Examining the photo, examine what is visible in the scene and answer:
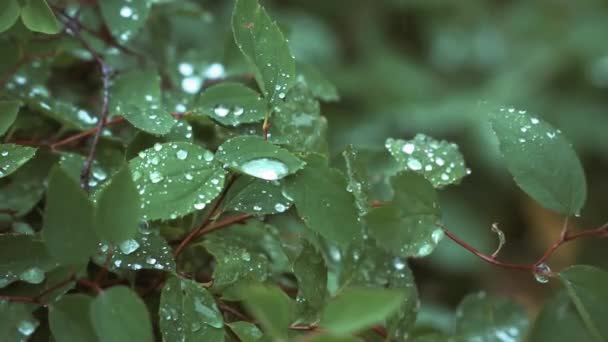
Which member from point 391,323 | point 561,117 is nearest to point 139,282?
point 391,323

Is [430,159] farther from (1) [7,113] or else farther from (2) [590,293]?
(1) [7,113]

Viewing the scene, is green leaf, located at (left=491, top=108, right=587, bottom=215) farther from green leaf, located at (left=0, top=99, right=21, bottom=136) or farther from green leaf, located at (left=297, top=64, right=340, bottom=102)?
green leaf, located at (left=0, top=99, right=21, bottom=136)

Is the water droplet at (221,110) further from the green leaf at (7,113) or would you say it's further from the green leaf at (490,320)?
the green leaf at (490,320)

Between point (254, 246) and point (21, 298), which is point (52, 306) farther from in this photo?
point (254, 246)

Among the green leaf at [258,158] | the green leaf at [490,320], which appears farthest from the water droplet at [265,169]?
the green leaf at [490,320]

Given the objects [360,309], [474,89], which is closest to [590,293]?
[360,309]

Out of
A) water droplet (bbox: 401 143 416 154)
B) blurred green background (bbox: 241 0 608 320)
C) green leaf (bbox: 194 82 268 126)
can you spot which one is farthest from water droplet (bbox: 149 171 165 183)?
blurred green background (bbox: 241 0 608 320)
